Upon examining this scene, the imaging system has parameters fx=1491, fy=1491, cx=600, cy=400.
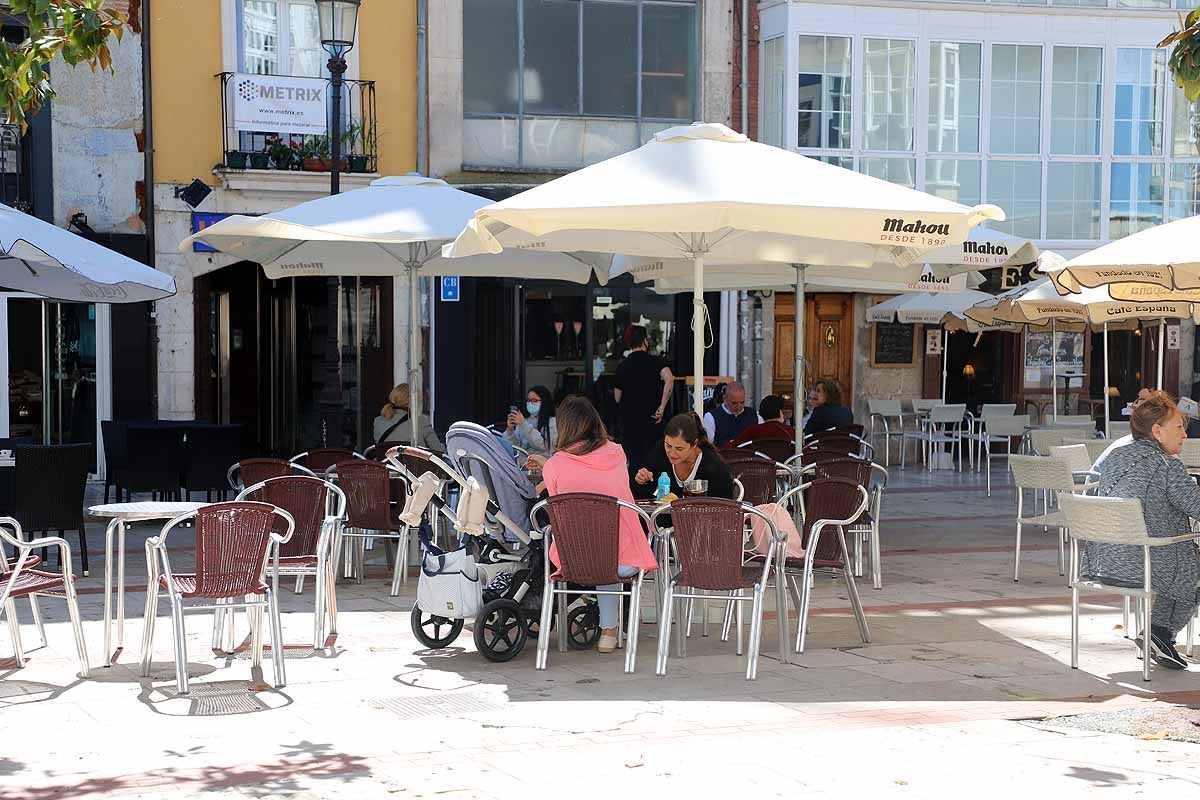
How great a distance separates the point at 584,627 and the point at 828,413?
5803mm

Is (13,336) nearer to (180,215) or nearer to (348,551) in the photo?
(180,215)

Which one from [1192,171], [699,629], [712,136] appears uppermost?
[1192,171]

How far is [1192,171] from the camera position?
72.8ft

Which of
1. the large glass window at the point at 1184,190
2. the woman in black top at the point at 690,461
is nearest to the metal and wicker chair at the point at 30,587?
the woman in black top at the point at 690,461

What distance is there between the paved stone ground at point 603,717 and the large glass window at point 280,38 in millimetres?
11074

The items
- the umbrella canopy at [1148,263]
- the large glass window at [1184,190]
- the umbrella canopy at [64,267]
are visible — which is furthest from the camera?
the large glass window at [1184,190]

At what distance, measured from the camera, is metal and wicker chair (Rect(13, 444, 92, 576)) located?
10.7m

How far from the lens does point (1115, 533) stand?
7707 mm

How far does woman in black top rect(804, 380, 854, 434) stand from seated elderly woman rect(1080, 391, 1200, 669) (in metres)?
5.39

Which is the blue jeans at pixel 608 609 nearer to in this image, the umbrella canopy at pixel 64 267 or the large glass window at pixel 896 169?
the umbrella canopy at pixel 64 267

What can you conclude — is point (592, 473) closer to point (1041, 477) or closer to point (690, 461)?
point (690, 461)

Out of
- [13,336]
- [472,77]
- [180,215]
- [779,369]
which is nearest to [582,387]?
[779,369]

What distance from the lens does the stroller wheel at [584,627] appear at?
8.26 metres

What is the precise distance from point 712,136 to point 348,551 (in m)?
4.03
